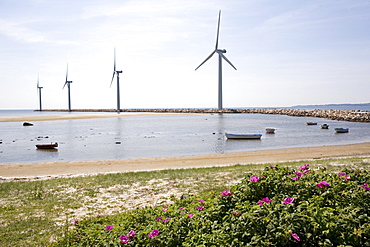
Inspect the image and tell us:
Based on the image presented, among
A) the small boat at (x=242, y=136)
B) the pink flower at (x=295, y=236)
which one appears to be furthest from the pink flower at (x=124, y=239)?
the small boat at (x=242, y=136)

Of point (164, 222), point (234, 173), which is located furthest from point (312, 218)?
point (234, 173)

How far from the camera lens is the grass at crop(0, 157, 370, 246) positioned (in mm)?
8992

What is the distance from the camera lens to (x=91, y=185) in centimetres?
1462

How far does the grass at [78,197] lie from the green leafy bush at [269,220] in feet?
6.88

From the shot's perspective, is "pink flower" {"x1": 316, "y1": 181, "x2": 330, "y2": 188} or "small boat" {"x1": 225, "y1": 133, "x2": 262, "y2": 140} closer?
"pink flower" {"x1": 316, "y1": 181, "x2": 330, "y2": 188}

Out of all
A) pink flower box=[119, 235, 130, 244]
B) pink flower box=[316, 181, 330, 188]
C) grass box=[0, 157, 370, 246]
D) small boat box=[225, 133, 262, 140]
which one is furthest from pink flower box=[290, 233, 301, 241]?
small boat box=[225, 133, 262, 140]

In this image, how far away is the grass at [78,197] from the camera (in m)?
8.99

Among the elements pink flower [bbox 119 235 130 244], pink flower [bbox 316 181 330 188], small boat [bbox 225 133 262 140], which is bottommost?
small boat [bbox 225 133 262 140]

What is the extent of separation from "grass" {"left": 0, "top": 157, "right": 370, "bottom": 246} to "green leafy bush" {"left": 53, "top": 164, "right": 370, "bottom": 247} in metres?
2.10

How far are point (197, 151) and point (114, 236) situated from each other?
1162 inches

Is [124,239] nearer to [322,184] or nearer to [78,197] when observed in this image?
[322,184]

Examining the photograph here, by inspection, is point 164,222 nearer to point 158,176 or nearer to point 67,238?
point 67,238

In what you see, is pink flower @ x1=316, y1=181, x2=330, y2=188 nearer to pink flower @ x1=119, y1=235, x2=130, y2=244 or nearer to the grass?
pink flower @ x1=119, y1=235, x2=130, y2=244

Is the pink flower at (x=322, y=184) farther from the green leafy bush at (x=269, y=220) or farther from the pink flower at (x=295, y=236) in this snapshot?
the pink flower at (x=295, y=236)
